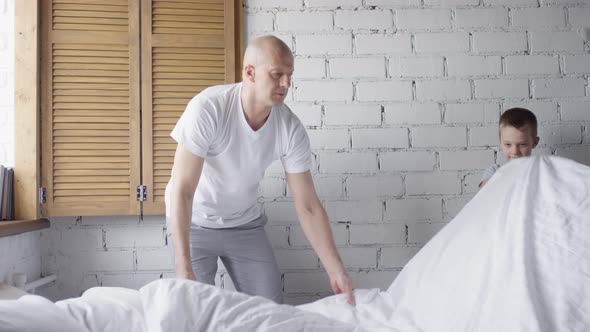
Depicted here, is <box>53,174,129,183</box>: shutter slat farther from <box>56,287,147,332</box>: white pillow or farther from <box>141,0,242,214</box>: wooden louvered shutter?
<box>56,287,147,332</box>: white pillow

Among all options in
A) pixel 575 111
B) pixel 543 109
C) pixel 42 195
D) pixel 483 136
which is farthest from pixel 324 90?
pixel 42 195

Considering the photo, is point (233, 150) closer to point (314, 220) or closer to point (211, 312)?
point (314, 220)

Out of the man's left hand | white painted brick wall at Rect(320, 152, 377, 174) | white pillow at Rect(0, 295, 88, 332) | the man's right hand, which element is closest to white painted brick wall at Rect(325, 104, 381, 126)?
white painted brick wall at Rect(320, 152, 377, 174)

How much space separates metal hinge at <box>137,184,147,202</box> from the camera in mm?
2422

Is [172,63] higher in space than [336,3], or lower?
lower

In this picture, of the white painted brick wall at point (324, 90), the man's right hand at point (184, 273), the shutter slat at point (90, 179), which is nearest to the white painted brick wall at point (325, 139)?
the white painted brick wall at point (324, 90)

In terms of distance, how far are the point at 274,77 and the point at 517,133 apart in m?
1.08

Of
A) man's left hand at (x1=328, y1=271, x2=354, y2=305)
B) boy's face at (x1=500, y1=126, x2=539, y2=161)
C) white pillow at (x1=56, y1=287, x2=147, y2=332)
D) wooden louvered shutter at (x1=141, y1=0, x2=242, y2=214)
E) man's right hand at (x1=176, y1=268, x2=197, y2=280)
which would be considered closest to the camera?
white pillow at (x1=56, y1=287, x2=147, y2=332)

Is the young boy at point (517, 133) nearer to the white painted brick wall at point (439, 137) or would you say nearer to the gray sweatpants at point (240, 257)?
the white painted brick wall at point (439, 137)

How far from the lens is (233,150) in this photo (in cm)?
197

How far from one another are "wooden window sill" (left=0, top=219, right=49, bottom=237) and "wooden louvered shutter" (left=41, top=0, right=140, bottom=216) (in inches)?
2.5

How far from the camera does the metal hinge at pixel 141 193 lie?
2.42 metres

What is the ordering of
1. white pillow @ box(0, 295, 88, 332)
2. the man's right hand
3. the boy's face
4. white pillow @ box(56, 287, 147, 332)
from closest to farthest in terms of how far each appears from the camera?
white pillow @ box(0, 295, 88, 332)
white pillow @ box(56, 287, 147, 332)
the man's right hand
the boy's face

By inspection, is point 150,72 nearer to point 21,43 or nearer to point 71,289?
point 21,43
